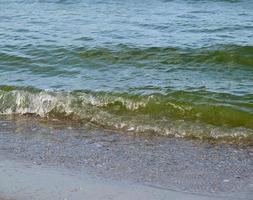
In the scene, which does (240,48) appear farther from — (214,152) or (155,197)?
(155,197)

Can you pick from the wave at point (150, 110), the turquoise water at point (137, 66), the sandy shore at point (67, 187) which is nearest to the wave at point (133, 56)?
the turquoise water at point (137, 66)

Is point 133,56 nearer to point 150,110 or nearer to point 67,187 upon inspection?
point 150,110

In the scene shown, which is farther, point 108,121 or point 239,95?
point 239,95

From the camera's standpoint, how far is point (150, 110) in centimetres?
814

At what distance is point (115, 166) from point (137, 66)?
4.43 m

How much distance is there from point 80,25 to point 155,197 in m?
9.34

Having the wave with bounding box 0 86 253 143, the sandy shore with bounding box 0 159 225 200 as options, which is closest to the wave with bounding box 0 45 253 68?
the wave with bounding box 0 86 253 143

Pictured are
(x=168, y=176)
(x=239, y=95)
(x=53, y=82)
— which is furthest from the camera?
(x=53, y=82)

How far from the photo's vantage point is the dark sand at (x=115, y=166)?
5.30 m

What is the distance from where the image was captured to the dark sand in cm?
530

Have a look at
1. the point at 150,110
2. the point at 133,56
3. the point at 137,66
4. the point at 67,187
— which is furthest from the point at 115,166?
the point at 133,56

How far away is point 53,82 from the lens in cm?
959

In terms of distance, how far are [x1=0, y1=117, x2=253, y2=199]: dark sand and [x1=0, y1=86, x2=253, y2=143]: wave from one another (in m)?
0.30

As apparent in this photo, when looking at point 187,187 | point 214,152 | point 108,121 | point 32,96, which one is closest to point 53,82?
point 32,96
